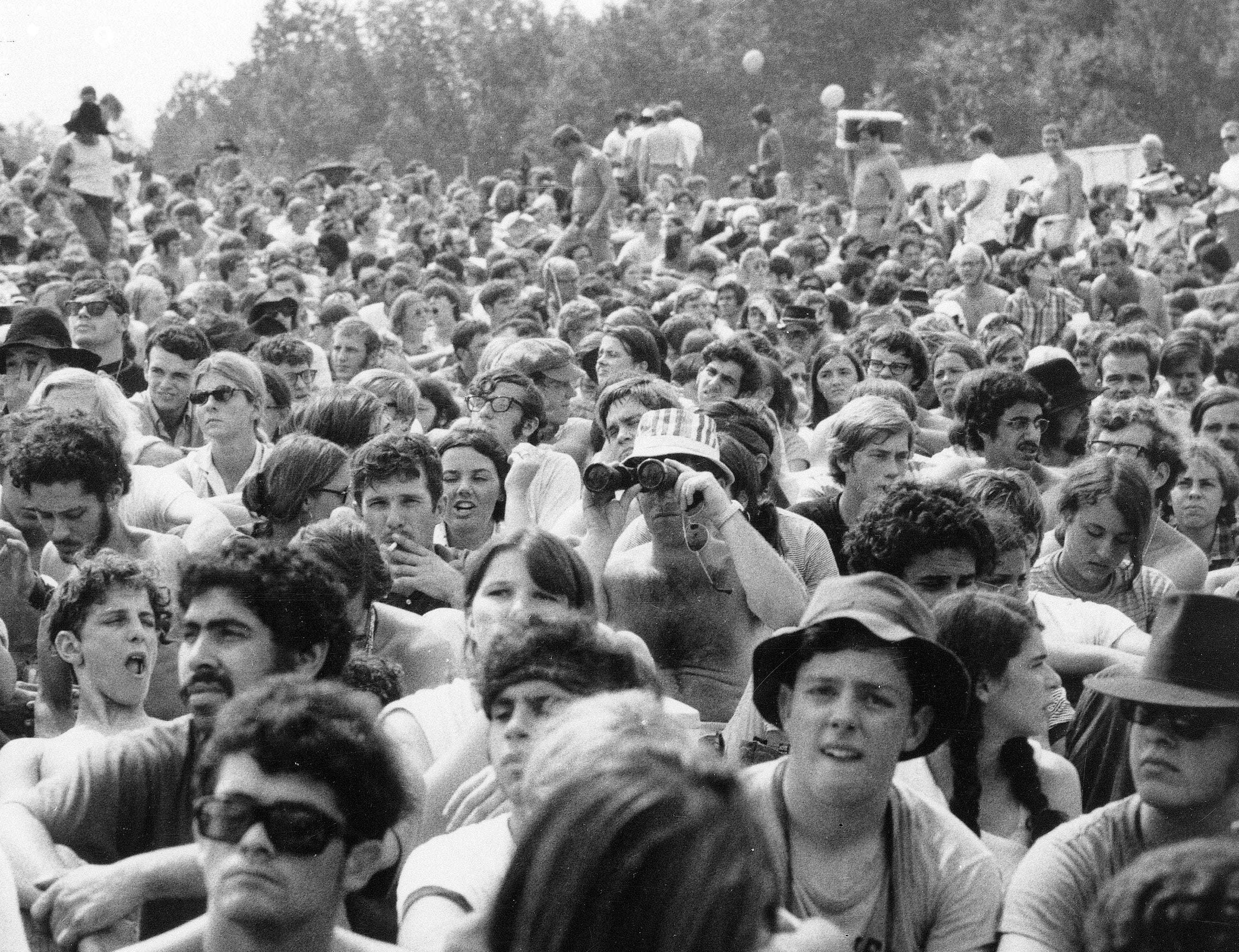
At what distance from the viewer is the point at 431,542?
19.6ft

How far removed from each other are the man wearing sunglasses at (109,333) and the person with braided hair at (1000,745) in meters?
5.74

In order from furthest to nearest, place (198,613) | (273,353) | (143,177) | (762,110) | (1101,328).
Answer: (762,110), (143,177), (1101,328), (273,353), (198,613)

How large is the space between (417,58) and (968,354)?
130 ft

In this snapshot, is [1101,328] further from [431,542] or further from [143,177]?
[143,177]

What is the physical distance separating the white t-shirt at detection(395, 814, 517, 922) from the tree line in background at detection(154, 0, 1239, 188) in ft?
127

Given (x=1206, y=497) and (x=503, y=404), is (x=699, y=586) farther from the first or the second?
(x=1206, y=497)

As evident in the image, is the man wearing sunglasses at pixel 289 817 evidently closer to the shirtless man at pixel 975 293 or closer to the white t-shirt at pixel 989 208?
the shirtless man at pixel 975 293

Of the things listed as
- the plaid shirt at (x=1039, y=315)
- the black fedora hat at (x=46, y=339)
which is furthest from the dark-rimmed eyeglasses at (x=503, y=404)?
the plaid shirt at (x=1039, y=315)

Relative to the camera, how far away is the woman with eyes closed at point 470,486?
641 cm

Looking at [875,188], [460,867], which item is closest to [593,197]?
[875,188]

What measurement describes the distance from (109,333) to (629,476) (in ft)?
15.2

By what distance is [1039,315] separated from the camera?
45.0 feet

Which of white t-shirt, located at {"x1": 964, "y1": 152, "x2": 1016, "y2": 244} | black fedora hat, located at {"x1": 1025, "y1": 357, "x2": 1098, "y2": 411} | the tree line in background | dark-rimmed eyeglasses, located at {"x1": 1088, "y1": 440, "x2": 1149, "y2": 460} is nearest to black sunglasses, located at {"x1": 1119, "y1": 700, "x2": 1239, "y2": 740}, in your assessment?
dark-rimmed eyeglasses, located at {"x1": 1088, "y1": 440, "x2": 1149, "y2": 460}

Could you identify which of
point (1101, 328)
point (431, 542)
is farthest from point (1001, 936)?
point (1101, 328)
